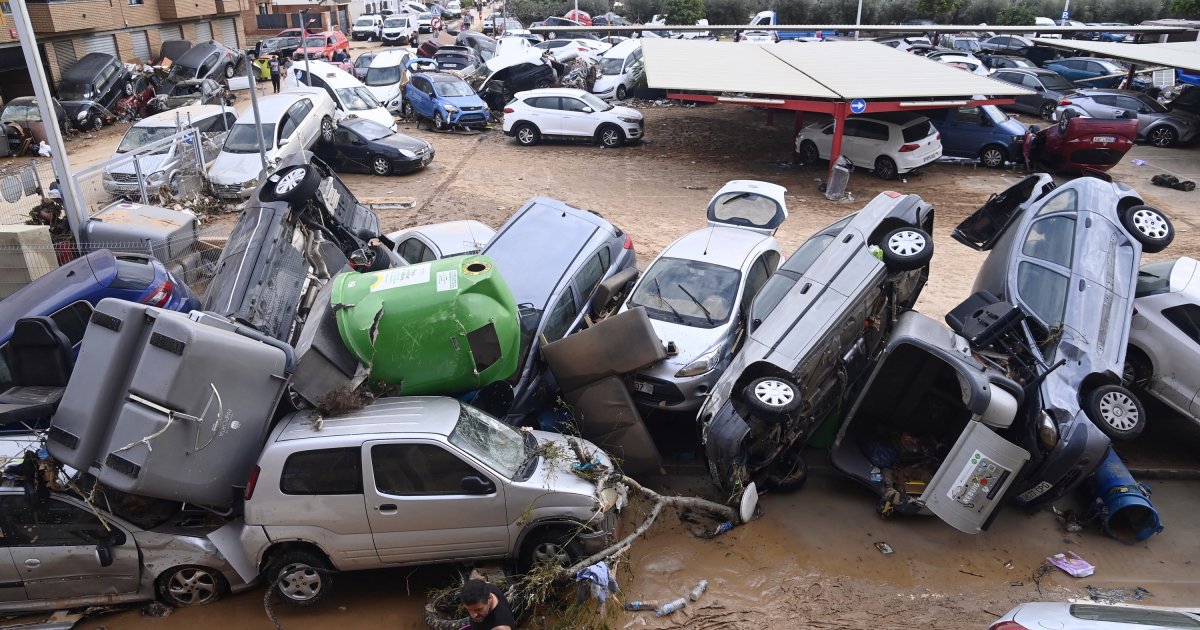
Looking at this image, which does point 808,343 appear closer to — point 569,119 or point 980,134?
point 980,134

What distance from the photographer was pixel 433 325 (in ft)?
19.6

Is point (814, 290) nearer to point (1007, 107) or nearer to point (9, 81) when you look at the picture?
point (1007, 107)

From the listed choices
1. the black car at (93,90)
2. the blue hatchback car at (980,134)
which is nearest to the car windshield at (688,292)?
the blue hatchback car at (980,134)

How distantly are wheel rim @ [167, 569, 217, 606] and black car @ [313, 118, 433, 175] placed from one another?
40.5 ft

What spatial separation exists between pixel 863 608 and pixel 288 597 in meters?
4.12

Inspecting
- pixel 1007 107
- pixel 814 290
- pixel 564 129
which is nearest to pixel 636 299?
pixel 814 290

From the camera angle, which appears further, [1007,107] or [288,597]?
[1007,107]

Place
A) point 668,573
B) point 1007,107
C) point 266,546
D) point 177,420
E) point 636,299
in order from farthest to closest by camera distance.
→ point 1007,107 → point 636,299 → point 668,573 → point 266,546 → point 177,420

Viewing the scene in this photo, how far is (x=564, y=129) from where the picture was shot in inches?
791

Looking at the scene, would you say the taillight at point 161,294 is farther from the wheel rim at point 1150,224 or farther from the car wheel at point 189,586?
the wheel rim at point 1150,224

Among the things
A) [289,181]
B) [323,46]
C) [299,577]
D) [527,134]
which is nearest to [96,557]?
[299,577]

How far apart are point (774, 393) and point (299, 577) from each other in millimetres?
3775

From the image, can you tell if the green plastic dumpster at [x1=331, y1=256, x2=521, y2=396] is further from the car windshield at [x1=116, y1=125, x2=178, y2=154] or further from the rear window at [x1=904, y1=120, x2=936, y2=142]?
the rear window at [x1=904, y1=120, x2=936, y2=142]

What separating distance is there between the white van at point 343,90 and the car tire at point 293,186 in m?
10.8
